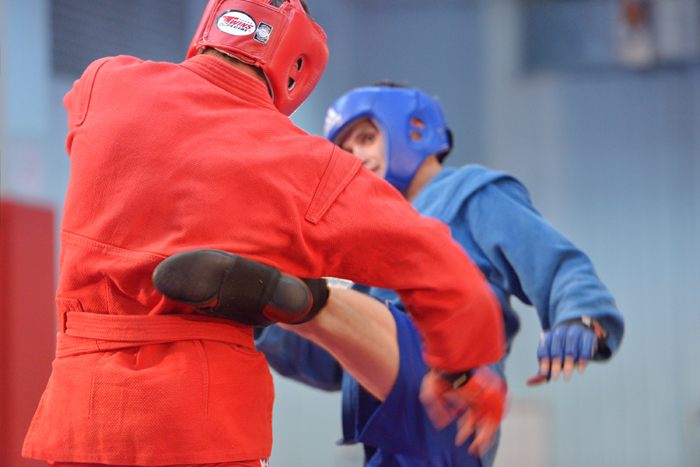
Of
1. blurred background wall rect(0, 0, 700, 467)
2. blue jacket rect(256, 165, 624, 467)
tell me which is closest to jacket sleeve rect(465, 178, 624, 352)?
blue jacket rect(256, 165, 624, 467)

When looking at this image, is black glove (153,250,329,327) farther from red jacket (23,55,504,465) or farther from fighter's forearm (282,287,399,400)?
fighter's forearm (282,287,399,400)

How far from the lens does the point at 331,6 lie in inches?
209

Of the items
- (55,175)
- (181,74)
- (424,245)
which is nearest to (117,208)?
(181,74)

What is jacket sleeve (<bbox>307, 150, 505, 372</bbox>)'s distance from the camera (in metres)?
1.10

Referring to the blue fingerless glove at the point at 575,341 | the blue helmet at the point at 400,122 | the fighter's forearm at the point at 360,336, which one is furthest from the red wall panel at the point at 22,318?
the blue fingerless glove at the point at 575,341

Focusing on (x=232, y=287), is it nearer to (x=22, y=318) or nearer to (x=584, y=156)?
(x=22, y=318)

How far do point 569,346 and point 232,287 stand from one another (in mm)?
819

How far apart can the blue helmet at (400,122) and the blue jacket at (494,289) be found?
104 millimetres

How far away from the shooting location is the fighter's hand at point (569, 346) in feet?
4.99

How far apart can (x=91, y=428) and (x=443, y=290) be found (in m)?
0.55

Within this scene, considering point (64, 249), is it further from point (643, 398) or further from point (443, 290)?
point (643, 398)

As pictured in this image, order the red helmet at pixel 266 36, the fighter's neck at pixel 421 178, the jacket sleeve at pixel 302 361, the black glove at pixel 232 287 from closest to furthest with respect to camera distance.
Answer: the black glove at pixel 232 287 → the red helmet at pixel 266 36 → the jacket sleeve at pixel 302 361 → the fighter's neck at pixel 421 178

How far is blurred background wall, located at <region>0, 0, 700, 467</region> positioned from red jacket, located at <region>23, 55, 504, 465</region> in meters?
3.51

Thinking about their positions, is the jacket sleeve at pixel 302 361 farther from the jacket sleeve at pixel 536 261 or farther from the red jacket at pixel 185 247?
the red jacket at pixel 185 247
